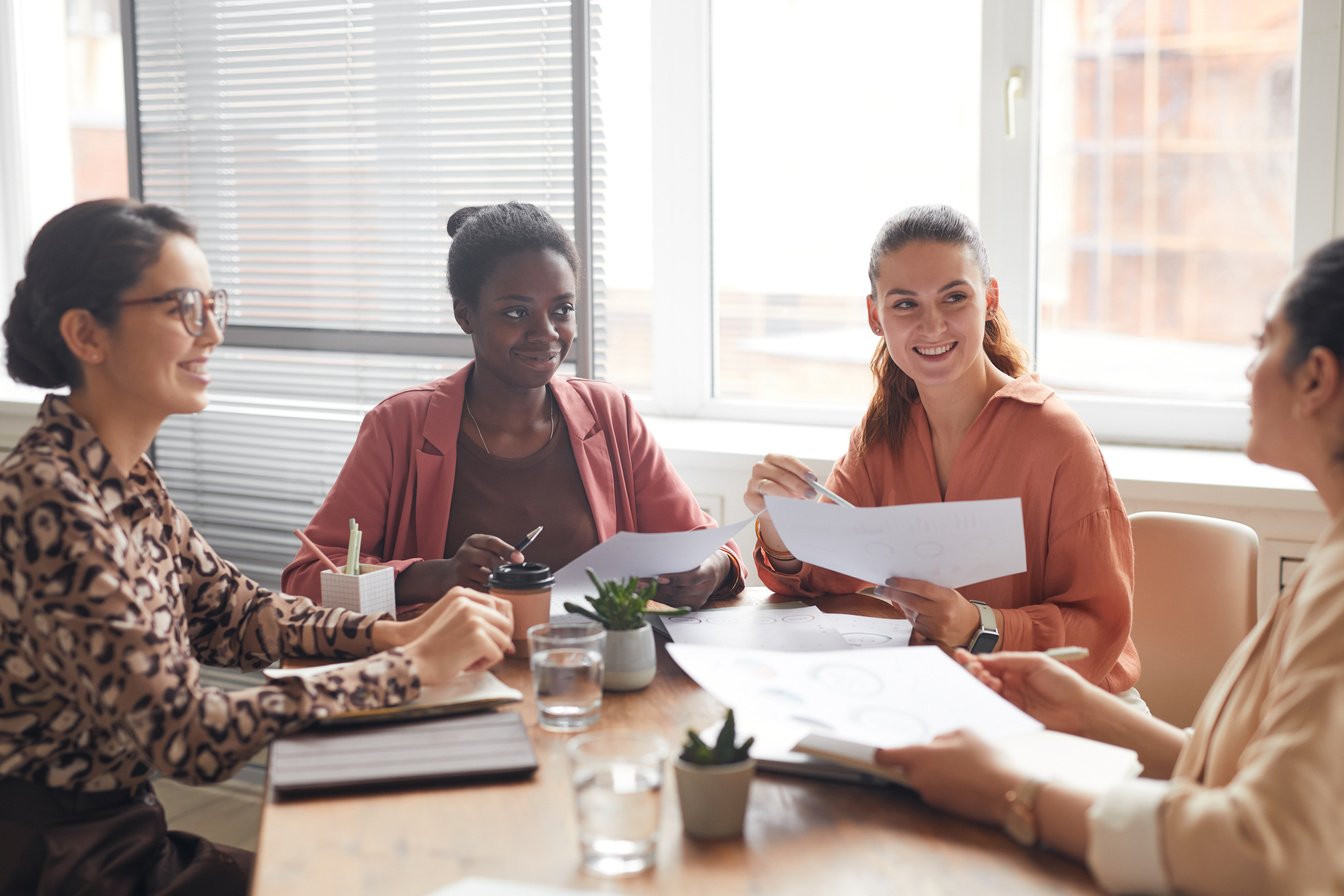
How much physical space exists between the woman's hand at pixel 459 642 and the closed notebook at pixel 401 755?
2.9 inches

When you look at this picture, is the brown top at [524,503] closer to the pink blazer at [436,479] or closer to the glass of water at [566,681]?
the pink blazer at [436,479]

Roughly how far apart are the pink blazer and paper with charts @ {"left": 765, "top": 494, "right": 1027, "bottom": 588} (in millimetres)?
374

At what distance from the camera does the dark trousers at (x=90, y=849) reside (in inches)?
52.5

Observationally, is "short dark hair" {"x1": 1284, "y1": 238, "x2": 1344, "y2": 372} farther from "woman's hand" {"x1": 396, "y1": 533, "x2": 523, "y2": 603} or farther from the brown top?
the brown top

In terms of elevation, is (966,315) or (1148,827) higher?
(966,315)

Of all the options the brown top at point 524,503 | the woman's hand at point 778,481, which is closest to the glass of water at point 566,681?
the woman's hand at point 778,481

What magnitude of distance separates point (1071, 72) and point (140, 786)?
7.73ft

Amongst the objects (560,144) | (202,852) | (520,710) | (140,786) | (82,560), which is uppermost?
(560,144)

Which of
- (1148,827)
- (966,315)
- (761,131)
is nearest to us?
(1148,827)

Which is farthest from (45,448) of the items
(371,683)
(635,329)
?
(635,329)

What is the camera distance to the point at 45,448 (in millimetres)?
1312

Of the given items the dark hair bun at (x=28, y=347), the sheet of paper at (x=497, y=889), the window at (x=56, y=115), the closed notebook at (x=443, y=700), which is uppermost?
the window at (x=56, y=115)

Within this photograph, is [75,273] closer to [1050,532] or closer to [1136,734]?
[1136,734]

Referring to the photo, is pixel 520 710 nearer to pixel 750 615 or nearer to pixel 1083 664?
pixel 750 615
